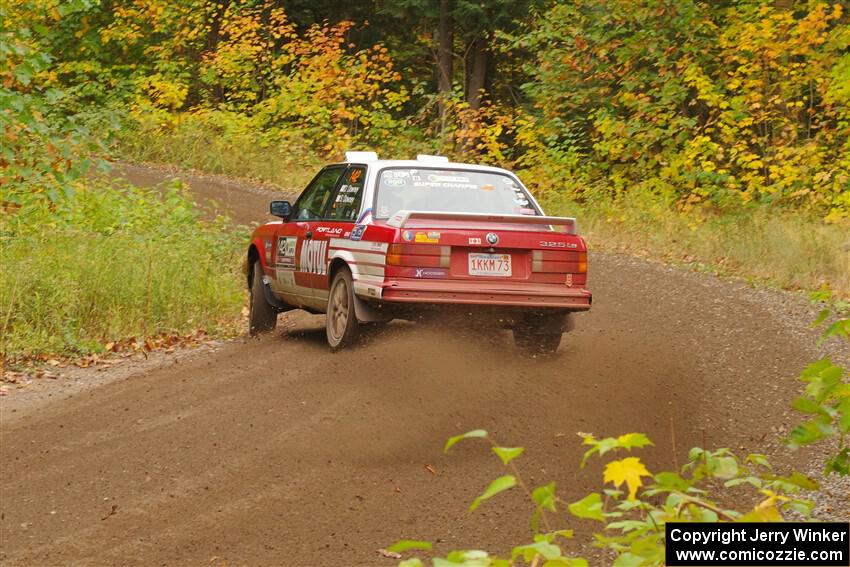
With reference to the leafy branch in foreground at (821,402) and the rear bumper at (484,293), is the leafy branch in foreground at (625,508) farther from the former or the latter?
the rear bumper at (484,293)

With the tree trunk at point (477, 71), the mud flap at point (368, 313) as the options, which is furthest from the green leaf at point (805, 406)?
the tree trunk at point (477, 71)

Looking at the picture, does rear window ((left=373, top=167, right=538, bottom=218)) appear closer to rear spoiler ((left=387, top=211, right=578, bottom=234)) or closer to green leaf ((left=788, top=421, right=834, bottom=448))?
rear spoiler ((left=387, top=211, right=578, bottom=234))

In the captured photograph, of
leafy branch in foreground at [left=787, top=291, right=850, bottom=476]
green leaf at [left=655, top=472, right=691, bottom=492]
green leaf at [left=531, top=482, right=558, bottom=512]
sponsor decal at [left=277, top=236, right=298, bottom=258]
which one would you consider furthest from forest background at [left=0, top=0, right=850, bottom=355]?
green leaf at [left=531, top=482, right=558, bottom=512]

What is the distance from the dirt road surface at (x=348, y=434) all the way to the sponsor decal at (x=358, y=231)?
0.90 m

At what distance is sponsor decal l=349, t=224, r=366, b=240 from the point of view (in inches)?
407

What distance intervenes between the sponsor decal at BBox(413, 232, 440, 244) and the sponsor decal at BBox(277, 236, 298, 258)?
2.45 m

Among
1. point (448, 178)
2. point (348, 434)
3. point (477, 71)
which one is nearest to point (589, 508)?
point (348, 434)

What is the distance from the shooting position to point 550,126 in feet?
90.8

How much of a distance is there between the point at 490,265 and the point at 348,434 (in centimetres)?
237

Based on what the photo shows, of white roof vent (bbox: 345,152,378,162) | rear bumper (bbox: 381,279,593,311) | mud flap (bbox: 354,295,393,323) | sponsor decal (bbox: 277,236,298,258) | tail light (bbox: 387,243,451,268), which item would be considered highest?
white roof vent (bbox: 345,152,378,162)

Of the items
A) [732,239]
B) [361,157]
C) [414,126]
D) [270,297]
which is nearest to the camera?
[361,157]

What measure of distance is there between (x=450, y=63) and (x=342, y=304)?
25008 millimetres

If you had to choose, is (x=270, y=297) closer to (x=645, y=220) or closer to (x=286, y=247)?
(x=286, y=247)

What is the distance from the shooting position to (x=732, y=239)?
779 inches
